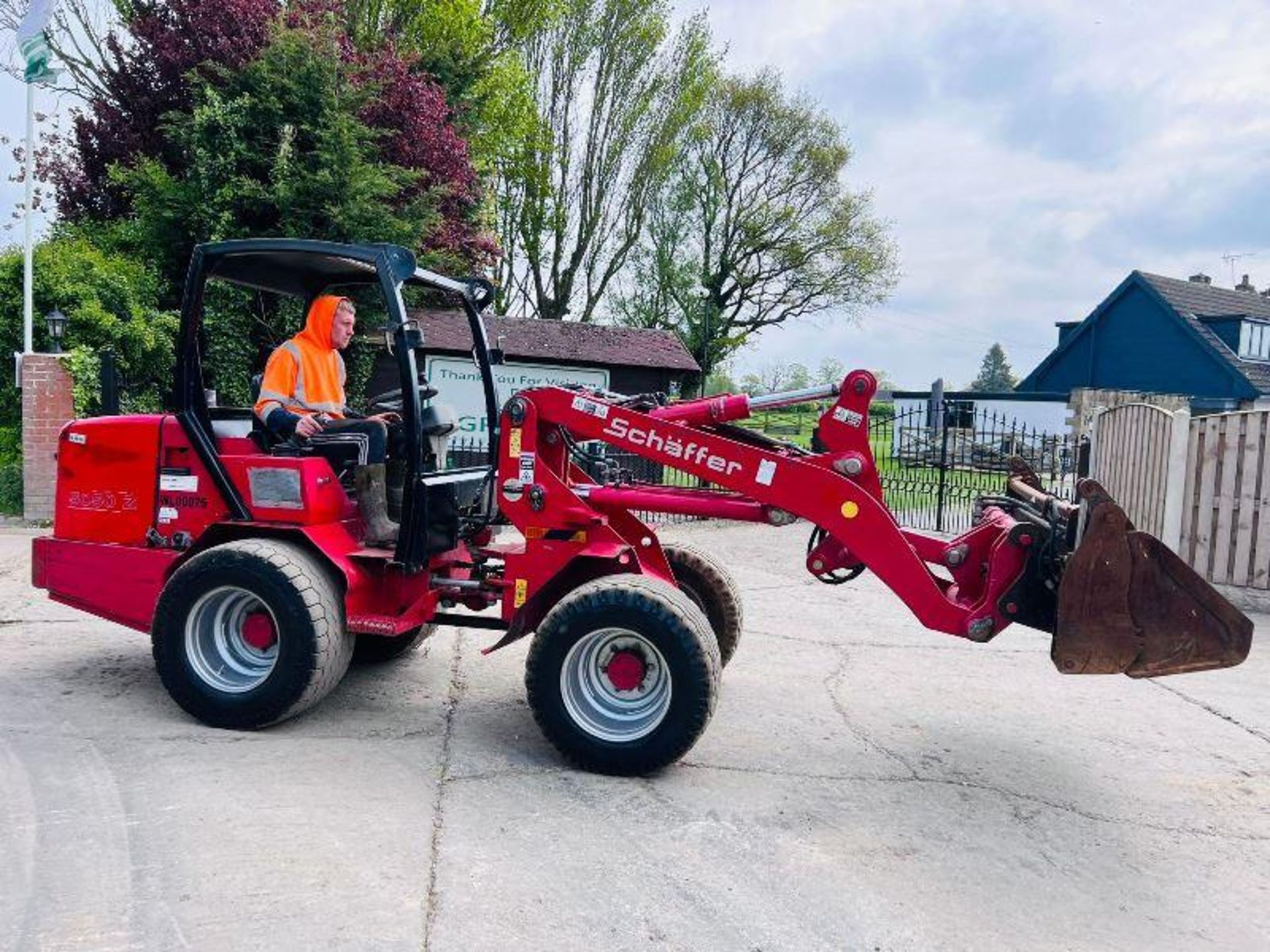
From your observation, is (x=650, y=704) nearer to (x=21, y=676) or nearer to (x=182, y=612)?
(x=182, y=612)

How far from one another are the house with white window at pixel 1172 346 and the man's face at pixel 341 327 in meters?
30.2

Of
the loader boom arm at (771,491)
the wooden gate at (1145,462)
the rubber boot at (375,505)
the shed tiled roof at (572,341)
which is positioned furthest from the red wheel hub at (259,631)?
the shed tiled roof at (572,341)

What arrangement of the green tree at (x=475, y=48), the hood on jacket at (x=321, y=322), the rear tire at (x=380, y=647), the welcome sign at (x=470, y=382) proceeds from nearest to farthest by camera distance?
the hood on jacket at (x=321, y=322) < the rear tire at (x=380, y=647) < the welcome sign at (x=470, y=382) < the green tree at (x=475, y=48)

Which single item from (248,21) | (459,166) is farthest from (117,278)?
(459,166)

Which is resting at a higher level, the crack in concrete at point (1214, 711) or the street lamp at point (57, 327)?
the street lamp at point (57, 327)

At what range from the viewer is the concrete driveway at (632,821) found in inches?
125

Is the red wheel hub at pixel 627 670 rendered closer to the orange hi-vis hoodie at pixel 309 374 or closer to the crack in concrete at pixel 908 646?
the orange hi-vis hoodie at pixel 309 374

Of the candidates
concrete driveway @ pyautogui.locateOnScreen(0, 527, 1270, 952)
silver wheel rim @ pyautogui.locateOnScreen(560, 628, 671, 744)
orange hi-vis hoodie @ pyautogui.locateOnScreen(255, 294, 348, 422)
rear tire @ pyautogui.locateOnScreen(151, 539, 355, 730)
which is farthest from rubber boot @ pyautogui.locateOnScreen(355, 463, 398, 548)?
silver wheel rim @ pyautogui.locateOnScreen(560, 628, 671, 744)

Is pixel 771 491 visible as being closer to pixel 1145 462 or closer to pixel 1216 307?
pixel 1145 462

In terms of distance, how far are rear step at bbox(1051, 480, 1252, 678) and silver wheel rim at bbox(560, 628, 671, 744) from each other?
1.76 metres

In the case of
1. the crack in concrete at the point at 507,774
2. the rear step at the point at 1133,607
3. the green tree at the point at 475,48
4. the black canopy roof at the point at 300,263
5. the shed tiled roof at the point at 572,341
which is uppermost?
the green tree at the point at 475,48

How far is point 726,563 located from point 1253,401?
2578cm

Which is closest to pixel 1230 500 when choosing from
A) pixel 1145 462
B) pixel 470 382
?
pixel 1145 462

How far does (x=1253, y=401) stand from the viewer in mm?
29109
